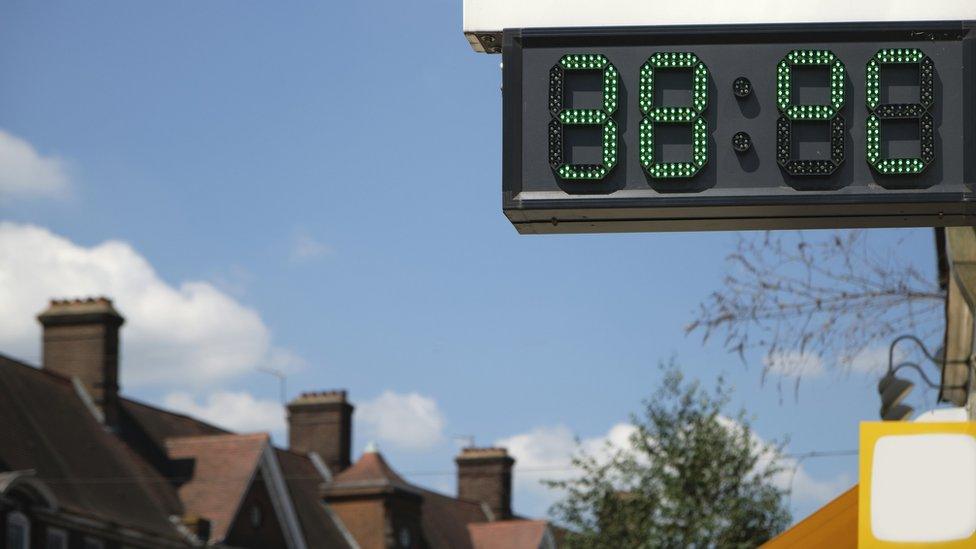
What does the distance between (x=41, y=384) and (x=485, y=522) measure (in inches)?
1147

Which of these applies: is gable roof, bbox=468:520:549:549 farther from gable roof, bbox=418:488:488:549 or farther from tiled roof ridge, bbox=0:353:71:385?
tiled roof ridge, bbox=0:353:71:385

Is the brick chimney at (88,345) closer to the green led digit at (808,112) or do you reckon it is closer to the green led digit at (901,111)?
the green led digit at (808,112)

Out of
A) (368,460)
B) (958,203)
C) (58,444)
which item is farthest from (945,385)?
(368,460)

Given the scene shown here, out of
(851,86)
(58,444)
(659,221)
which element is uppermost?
(58,444)

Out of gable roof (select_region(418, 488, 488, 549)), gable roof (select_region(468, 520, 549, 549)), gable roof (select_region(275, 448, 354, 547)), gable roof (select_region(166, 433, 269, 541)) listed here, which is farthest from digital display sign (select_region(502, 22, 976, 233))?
gable roof (select_region(468, 520, 549, 549))

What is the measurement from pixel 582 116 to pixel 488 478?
213 ft

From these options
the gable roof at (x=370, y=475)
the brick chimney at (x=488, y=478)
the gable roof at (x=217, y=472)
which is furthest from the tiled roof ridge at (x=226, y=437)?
the brick chimney at (x=488, y=478)

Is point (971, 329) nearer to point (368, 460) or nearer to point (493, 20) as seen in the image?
point (493, 20)

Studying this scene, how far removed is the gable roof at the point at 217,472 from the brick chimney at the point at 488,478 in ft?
72.3

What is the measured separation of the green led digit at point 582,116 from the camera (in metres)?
6.02

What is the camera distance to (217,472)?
47062 mm

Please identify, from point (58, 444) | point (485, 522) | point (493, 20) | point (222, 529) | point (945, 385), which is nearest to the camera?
point (493, 20)

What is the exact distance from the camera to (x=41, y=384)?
4375 centimetres

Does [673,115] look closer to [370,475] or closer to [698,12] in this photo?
[698,12]
